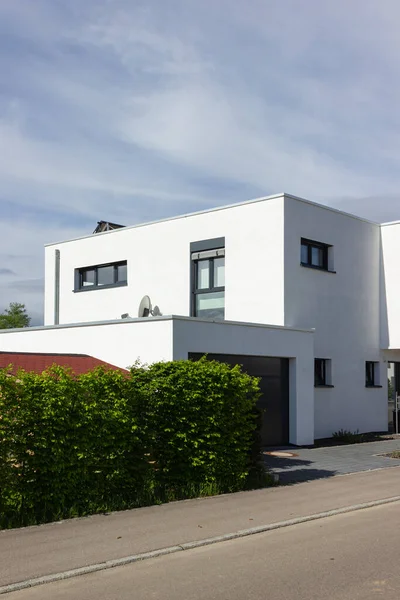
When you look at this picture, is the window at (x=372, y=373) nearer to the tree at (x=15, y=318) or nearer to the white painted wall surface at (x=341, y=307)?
the white painted wall surface at (x=341, y=307)

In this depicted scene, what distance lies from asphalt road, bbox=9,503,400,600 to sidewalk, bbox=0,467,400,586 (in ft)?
1.63

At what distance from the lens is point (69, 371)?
10484 millimetres

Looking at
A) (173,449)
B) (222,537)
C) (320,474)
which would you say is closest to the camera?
(222,537)

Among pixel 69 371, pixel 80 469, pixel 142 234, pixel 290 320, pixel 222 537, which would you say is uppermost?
pixel 142 234

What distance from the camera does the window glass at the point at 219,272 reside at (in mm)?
21719

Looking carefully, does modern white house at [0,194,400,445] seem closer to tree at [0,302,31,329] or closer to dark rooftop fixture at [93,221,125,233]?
dark rooftop fixture at [93,221,125,233]

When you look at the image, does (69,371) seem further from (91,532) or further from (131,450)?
(91,532)

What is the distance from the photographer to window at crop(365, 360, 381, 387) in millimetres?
23625

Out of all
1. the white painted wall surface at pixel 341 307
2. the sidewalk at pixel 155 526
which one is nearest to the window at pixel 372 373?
the white painted wall surface at pixel 341 307

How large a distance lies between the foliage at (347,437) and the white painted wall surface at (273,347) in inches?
66.3

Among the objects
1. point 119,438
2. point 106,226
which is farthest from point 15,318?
point 119,438

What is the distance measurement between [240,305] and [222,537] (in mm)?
12386

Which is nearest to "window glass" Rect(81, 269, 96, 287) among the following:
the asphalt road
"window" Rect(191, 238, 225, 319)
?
"window" Rect(191, 238, 225, 319)

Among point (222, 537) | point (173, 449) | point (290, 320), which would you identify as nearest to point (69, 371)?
point (173, 449)
